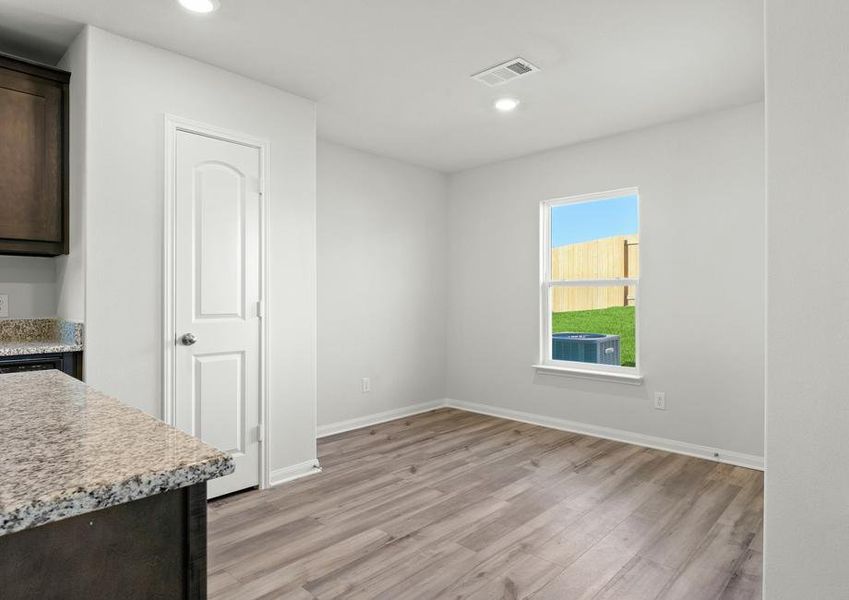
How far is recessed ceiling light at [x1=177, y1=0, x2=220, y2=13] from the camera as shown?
A: 2.30 m

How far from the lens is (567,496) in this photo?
2975 millimetres

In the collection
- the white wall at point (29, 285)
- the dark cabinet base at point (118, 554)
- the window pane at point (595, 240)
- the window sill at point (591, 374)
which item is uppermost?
the window pane at point (595, 240)

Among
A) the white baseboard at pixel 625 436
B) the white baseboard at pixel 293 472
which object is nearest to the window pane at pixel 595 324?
the white baseboard at pixel 625 436

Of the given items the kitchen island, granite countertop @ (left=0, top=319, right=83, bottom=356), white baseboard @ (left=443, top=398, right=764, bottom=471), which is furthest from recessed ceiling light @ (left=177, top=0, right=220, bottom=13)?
white baseboard @ (left=443, top=398, right=764, bottom=471)

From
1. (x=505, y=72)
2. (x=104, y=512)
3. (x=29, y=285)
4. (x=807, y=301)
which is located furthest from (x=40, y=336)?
(x=807, y=301)

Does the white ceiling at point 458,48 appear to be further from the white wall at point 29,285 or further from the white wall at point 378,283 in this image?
the white wall at point 29,285

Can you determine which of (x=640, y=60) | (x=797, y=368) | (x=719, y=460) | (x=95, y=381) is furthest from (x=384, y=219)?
(x=797, y=368)

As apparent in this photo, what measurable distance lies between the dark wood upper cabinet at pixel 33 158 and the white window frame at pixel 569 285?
12.0ft

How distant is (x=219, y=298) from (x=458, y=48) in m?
1.98

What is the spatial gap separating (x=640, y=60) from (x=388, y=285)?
2.89 m

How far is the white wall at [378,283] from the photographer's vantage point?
14.5ft

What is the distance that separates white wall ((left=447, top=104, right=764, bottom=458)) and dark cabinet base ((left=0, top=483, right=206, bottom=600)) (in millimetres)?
3825

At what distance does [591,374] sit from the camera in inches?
169

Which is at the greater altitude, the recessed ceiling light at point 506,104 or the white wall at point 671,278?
the recessed ceiling light at point 506,104
